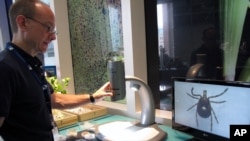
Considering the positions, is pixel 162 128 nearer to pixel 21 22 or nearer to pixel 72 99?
pixel 72 99

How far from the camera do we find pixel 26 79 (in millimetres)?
1083

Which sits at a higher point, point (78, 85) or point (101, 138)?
point (78, 85)

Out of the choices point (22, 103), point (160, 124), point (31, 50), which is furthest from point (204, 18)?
point (22, 103)

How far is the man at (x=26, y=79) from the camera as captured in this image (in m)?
1.02

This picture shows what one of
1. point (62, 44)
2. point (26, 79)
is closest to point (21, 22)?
point (26, 79)

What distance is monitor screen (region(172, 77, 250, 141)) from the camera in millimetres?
1126

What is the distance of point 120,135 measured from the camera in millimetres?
1458

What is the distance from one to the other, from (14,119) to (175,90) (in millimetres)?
886

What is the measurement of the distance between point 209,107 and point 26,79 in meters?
0.93

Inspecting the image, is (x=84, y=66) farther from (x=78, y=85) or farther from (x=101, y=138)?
(x=101, y=138)

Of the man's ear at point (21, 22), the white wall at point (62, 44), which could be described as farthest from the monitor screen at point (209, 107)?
the white wall at point (62, 44)

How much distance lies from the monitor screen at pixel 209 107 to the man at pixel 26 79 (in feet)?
2.44

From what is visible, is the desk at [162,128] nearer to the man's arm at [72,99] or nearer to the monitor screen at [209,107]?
the monitor screen at [209,107]

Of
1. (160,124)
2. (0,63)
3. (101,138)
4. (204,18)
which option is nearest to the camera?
(0,63)
